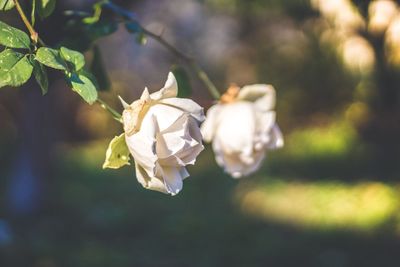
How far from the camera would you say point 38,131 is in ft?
15.0

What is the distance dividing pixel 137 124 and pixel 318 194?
14.3 feet

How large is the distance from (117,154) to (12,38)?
16cm

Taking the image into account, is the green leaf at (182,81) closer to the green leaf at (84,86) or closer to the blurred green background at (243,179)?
the green leaf at (84,86)

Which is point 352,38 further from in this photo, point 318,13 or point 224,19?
point 224,19

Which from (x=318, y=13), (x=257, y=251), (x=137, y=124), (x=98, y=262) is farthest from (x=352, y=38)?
(x=137, y=124)

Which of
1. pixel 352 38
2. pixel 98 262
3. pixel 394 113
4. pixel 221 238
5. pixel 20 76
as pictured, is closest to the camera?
pixel 20 76

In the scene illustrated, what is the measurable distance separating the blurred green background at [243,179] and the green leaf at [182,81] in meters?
1.41

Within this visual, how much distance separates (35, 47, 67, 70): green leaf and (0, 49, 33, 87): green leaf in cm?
1

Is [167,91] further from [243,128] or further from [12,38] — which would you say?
[243,128]

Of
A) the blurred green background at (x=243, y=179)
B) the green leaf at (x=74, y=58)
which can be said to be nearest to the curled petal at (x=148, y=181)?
the green leaf at (x=74, y=58)

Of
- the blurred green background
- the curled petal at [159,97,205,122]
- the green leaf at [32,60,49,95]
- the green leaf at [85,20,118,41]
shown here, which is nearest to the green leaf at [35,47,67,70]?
the green leaf at [32,60,49,95]

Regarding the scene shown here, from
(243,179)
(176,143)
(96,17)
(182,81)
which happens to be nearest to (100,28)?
(96,17)

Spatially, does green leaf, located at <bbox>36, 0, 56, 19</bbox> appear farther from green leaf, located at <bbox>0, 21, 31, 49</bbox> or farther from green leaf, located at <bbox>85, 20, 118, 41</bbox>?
green leaf, located at <bbox>85, 20, 118, 41</bbox>

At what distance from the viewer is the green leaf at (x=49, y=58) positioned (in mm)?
743
